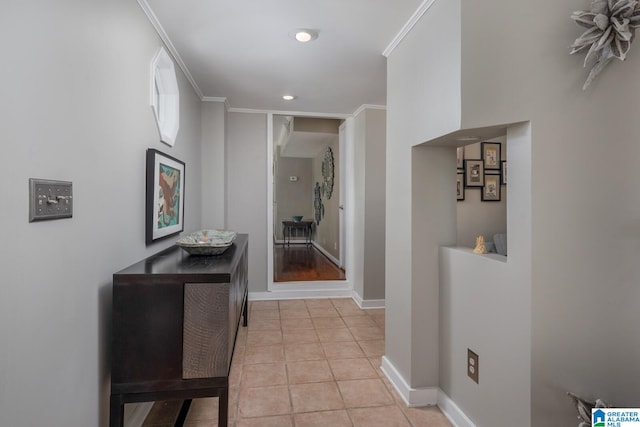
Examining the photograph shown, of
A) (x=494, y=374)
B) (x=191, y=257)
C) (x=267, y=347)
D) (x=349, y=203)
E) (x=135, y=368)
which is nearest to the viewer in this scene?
(x=135, y=368)

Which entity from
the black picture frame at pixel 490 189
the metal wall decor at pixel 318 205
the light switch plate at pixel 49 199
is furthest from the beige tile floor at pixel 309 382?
the metal wall decor at pixel 318 205

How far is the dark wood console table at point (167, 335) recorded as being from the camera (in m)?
1.47

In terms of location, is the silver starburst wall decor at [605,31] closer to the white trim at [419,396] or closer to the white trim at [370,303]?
the white trim at [419,396]

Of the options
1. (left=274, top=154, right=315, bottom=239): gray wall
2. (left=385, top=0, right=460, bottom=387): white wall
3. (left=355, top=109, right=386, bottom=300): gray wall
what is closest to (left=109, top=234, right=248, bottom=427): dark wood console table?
(left=385, top=0, right=460, bottom=387): white wall

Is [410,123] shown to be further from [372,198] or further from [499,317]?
[372,198]

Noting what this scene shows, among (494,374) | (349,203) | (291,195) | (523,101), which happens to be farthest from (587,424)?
(291,195)

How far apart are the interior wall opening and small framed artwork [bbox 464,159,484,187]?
1925mm

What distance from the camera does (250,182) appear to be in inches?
165

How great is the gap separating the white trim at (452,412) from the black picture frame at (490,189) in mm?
2212

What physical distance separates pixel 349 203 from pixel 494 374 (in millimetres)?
3077

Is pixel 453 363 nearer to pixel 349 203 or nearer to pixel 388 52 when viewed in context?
pixel 388 52

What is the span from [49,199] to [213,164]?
8.94 ft

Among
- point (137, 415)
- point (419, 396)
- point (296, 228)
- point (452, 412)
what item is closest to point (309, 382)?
point (419, 396)

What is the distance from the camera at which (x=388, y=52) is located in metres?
2.48
